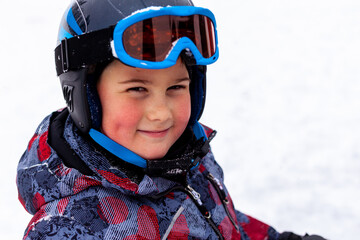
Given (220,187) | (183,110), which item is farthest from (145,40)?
(220,187)

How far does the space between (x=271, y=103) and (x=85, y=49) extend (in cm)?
305

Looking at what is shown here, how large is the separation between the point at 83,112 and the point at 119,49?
1.04 ft

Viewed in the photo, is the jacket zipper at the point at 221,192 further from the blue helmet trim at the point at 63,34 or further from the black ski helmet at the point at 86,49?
the blue helmet trim at the point at 63,34

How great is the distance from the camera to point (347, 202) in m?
3.45

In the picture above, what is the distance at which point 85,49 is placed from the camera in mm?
1798

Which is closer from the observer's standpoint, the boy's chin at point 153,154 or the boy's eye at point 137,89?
the boy's eye at point 137,89

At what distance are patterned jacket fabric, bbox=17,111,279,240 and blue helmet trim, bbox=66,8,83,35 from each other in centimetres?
42

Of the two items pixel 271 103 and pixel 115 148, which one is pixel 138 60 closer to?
pixel 115 148

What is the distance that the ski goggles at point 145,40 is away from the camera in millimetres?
1718

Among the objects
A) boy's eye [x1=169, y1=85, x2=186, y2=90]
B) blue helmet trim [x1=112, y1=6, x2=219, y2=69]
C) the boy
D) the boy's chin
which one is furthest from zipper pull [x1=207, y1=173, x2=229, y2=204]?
blue helmet trim [x1=112, y1=6, x2=219, y2=69]

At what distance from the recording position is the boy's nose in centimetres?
179

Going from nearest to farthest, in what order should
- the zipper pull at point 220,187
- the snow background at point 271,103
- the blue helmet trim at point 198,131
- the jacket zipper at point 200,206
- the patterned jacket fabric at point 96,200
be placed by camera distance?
the patterned jacket fabric at point 96,200 < the jacket zipper at point 200,206 < the blue helmet trim at point 198,131 < the zipper pull at point 220,187 < the snow background at point 271,103

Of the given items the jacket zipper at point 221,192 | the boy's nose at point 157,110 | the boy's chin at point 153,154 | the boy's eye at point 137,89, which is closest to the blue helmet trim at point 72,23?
the boy's eye at point 137,89

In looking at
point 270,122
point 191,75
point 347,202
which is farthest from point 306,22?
point 191,75
